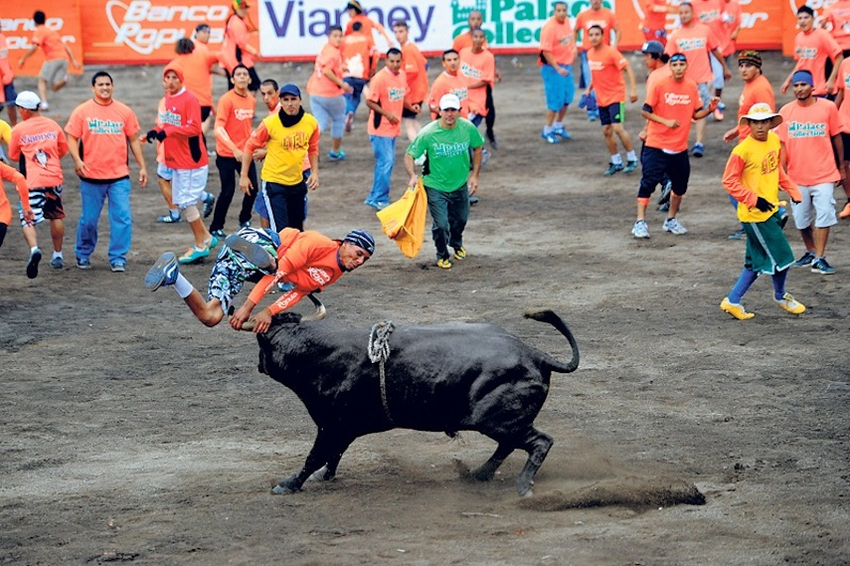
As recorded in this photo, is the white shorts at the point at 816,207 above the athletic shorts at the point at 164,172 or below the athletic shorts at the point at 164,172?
below

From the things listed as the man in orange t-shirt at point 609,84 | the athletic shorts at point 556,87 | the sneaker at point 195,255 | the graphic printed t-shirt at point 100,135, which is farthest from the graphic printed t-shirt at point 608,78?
the graphic printed t-shirt at point 100,135

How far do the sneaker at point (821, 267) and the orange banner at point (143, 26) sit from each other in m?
15.9

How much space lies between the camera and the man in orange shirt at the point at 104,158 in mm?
14531

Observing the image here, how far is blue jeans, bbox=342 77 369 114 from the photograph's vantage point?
862 inches

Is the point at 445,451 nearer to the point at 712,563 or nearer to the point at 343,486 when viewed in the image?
the point at 343,486

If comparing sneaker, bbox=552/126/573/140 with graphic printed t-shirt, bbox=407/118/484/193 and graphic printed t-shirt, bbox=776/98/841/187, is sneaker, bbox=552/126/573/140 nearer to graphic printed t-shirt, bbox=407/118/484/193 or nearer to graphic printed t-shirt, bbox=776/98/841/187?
graphic printed t-shirt, bbox=407/118/484/193

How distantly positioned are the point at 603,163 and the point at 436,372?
12.8 metres

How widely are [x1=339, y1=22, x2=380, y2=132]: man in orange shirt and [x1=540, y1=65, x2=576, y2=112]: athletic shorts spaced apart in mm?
3030

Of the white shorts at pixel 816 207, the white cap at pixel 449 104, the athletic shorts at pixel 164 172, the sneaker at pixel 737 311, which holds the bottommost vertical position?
the sneaker at pixel 737 311

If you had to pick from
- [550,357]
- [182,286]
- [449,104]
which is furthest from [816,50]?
[182,286]

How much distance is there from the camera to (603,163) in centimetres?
2045

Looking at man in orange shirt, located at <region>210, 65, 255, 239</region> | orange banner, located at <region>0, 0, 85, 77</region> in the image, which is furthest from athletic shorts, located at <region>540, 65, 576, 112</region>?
orange banner, located at <region>0, 0, 85, 77</region>

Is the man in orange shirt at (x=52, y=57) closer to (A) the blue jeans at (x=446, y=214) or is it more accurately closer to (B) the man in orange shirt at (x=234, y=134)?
(B) the man in orange shirt at (x=234, y=134)

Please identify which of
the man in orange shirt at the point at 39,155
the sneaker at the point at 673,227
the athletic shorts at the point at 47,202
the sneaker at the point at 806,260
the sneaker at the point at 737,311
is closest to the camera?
the sneaker at the point at 737,311
